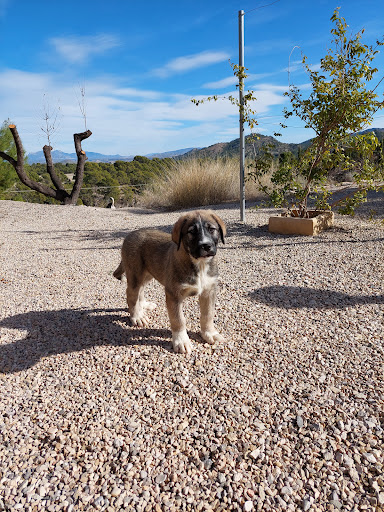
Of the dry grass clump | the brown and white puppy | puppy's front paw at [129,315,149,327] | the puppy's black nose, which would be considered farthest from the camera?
the dry grass clump

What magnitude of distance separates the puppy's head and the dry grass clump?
34.6 feet

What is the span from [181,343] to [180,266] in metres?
0.72

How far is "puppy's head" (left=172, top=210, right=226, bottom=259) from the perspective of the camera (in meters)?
2.68

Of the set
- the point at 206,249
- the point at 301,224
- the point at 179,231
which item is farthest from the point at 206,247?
the point at 301,224

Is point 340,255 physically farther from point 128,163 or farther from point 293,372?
point 128,163

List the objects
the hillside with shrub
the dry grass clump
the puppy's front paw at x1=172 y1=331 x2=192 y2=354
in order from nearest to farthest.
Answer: the puppy's front paw at x1=172 y1=331 x2=192 y2=354 < the dry grass clump < the hillside with shrub

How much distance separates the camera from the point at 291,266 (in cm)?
550

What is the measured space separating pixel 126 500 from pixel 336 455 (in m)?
1.24

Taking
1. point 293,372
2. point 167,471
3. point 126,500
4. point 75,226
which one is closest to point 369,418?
point 293,372

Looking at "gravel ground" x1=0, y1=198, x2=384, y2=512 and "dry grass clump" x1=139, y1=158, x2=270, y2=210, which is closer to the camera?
"gravel ground" x1=0, y1=198, x2=384, y2=512

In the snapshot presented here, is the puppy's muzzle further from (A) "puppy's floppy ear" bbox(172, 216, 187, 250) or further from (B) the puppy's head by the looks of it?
(A) "puppy's floppy ear" bbox(172, 216, 187, 250)

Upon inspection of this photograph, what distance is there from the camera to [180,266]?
2996mm

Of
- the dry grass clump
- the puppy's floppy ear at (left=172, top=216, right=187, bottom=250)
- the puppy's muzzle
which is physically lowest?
the puppy's muzzle

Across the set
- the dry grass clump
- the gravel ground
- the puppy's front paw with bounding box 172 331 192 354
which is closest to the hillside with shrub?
the dry grass clump
